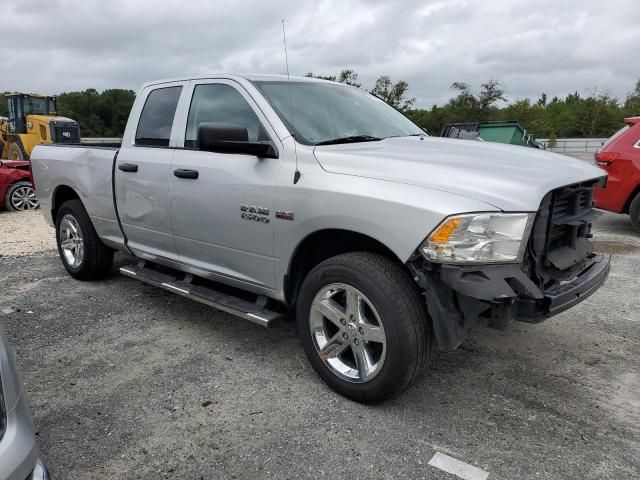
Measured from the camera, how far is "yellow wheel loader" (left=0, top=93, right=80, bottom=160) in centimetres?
1502

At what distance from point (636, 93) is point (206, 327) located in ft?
182

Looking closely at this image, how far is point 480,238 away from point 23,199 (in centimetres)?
1051

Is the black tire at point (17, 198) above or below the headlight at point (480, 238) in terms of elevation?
below

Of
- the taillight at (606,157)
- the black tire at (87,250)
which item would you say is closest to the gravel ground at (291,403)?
the black tire at (87,250)

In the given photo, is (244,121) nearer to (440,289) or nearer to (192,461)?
(440,289)

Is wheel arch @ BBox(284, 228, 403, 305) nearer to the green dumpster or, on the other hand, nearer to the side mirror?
the side mirror

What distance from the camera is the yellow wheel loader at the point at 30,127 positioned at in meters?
15.0

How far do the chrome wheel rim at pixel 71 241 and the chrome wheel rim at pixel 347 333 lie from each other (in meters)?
3.18

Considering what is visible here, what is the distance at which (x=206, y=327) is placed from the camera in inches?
165

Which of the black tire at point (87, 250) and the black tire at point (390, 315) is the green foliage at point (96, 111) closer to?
the black tire at point (87, 250)

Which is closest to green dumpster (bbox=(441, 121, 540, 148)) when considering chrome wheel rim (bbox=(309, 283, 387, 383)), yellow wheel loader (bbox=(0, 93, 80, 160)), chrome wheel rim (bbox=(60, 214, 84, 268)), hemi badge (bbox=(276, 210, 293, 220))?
yellow wheel loader (bbox=(0, 93, 80, 160))

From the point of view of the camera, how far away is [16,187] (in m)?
10.3

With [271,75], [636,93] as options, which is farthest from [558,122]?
[271,75]

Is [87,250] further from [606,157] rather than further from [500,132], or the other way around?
[500,132]
